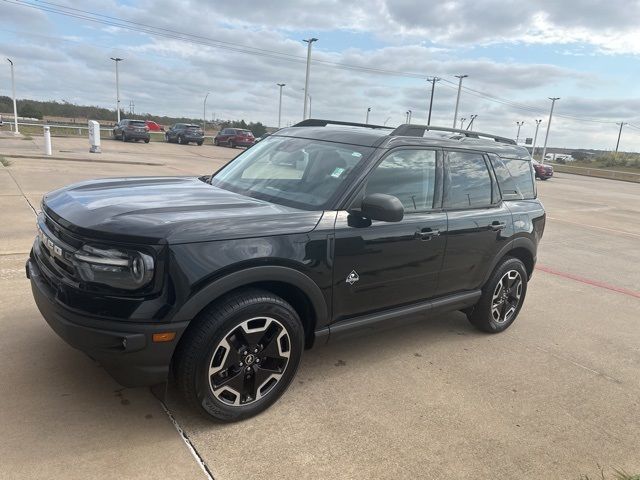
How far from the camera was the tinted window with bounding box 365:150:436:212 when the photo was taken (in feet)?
11.4

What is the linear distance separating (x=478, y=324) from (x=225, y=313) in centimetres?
279

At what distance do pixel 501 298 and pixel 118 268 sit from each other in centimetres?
347

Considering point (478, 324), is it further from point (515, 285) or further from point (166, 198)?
point (166, 198)

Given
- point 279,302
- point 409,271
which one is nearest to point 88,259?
point 279,302

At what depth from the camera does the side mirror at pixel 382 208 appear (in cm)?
305

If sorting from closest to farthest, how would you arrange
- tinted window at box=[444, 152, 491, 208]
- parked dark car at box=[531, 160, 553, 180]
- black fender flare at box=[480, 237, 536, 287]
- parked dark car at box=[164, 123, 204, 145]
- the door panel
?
the door panel < tinted window at box=[444, 152, 491, 208] < black fender flare at box=[480, 237, 536, 287] < parked dark car at box=[531, 160, 553, 180] < parked dark car at box=[164, 123, 204, 145]

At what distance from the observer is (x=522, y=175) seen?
4855mm

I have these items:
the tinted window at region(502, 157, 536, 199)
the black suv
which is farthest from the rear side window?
the black suv

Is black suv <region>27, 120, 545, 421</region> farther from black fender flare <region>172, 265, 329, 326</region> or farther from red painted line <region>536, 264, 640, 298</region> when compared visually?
red painted line <region>536, 264, 640, 298</region>

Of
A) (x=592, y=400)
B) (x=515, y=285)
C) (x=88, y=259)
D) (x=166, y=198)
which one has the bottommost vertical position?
(x=592, y=400)

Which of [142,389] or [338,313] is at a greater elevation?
[338,313]

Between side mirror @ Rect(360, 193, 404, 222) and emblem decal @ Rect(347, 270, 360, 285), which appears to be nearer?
side mirror @ Rect(360, 193, 404, 222)

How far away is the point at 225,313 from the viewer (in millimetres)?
2672

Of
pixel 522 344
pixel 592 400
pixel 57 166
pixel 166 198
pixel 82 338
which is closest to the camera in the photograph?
pixel 82 338
